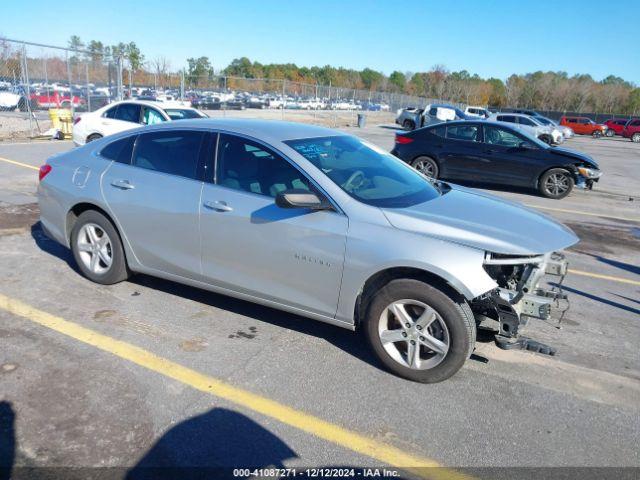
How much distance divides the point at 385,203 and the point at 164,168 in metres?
1.94

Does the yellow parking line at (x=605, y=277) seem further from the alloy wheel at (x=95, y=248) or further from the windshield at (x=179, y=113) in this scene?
the windshield at (x=179, y=113)

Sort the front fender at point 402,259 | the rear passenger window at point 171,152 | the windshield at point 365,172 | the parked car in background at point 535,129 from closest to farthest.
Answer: the front fender at point 402,259 < the windshield at point 365,172 < the rear passenger window at point 171,152 < the parked car in background at point 535,129

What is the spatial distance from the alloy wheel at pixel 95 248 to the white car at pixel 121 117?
286 inches

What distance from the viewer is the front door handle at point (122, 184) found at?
14.3 ft

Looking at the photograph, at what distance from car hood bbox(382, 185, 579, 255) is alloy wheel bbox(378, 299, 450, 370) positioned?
1.67 feet

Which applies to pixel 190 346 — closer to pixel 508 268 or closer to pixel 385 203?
pixel 385 203

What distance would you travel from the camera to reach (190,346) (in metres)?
3.75

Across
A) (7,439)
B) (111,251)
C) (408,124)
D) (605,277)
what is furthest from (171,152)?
(408,124)

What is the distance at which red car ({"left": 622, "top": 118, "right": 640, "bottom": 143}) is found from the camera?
42375 millimetres

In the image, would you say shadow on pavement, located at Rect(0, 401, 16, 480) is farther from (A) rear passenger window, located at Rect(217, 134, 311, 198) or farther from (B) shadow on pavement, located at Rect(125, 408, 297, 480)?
(A) rear passenger window, located at Rect(217, 134, 311, 198)

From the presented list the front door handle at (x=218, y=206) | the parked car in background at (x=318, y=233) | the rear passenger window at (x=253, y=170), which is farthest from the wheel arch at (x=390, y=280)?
the front door handle at (x=218, y=206)

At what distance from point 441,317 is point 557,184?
30.8 feet

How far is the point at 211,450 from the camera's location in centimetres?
269

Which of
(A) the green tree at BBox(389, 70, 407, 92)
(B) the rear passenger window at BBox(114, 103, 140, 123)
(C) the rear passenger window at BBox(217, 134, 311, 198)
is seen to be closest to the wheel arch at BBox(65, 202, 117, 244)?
(C) the rear passenger window at BBox(217, 134, 311, 198)
